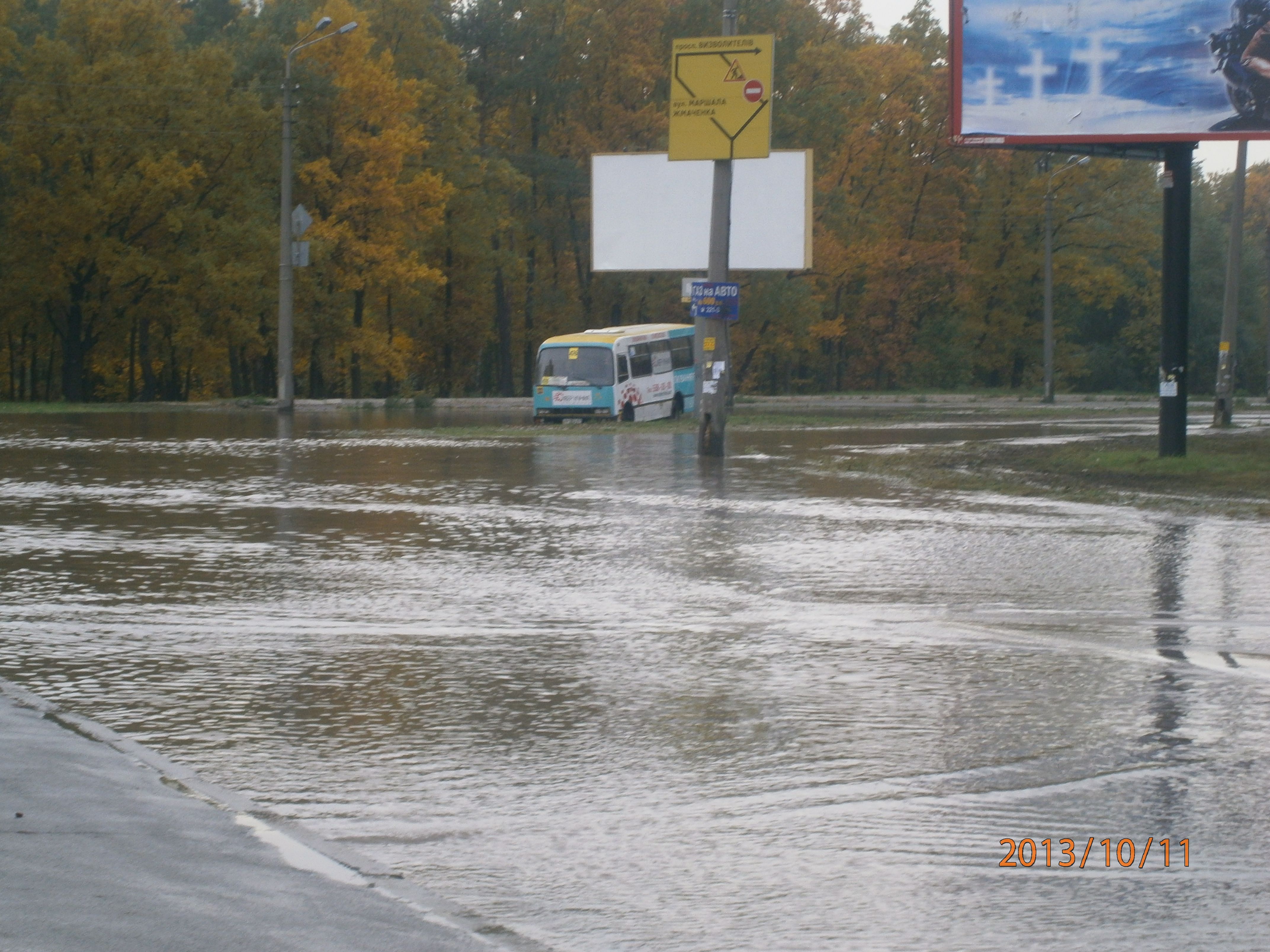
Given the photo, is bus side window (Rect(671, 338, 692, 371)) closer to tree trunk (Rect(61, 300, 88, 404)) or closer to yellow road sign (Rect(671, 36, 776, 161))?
yellow road sign (Rect(671, 36, 776, 161))

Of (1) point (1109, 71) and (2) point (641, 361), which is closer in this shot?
(1) point (1109, 71)

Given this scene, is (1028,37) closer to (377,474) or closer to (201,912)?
(377,474)

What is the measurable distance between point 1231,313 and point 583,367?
51.3ft

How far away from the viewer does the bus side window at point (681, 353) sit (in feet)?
148

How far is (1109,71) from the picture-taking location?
23.4 metres

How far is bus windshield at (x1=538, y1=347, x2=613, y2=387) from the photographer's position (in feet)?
134

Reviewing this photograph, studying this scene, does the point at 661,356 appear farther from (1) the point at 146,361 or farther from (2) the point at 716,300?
(1) the point at 146,361

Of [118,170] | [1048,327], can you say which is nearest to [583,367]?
[118,170]

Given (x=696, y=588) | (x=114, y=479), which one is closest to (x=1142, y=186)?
(x=114, y=479)

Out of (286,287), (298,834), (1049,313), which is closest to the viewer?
(298,834)

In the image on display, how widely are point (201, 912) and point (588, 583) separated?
7195 mm

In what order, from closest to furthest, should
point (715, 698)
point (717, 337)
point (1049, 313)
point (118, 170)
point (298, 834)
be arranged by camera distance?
point (298, 834) → point (715, 698) → point (717, 337) → point (118, 170) → point (1049, 313)
